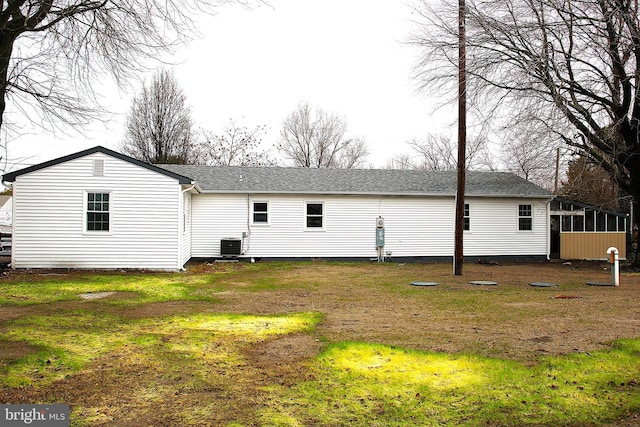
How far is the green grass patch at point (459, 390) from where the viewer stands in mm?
4441

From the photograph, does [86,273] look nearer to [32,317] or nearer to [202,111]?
[32,317]

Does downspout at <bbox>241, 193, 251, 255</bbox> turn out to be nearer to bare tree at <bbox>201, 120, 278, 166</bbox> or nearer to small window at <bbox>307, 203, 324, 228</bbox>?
small window at <bbox>307, 203, 324, 228</bbox>

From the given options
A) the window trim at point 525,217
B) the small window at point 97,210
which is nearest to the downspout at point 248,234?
the small window at point 97,210

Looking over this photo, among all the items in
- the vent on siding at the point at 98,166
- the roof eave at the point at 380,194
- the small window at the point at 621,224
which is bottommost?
the small window at the point at 621,224

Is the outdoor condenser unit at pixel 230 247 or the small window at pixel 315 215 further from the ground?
the small window at pixel 315 215

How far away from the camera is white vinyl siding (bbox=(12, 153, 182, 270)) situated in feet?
52.7

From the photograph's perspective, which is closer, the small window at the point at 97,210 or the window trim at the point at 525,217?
the small window at the point at 97,210

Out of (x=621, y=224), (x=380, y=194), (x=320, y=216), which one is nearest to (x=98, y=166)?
(x=320, y=216)

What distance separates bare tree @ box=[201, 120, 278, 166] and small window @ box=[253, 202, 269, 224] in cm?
1953

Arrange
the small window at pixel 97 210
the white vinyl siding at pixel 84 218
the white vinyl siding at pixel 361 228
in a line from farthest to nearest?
the white vinyl siding at pixel 361 228 → the small window at pixel 97 210 → the white vinyl siding at pixel 84 218

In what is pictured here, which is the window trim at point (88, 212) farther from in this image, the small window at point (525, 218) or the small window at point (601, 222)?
the small window at point (601, 222)

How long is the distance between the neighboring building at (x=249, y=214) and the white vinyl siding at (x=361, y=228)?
1.6 inches

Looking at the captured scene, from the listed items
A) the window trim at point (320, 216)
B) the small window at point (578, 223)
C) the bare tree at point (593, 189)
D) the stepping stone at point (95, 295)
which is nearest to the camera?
the stepping stone at point (95, 295)

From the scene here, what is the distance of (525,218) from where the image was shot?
2333 centimetres
